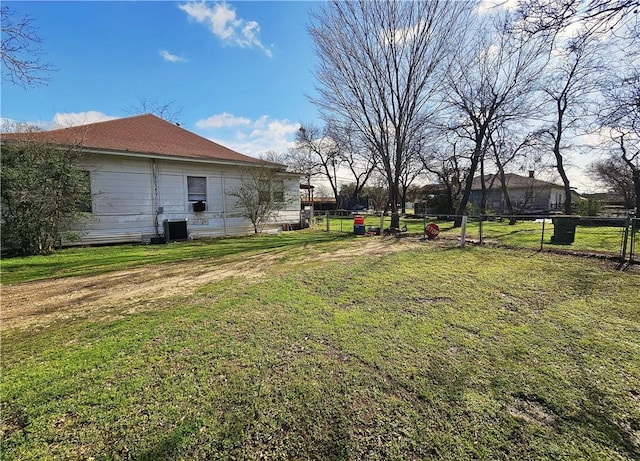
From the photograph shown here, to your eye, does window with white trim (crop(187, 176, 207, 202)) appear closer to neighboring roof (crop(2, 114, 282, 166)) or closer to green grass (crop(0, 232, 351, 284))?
neighboring roof (crop(2, 114, 282, 166))

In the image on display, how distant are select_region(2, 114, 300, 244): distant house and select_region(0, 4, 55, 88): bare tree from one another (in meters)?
2.68

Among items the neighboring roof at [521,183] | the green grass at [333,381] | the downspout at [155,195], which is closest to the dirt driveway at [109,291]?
the green grass at [333,381]

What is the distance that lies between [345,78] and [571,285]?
1125 cm

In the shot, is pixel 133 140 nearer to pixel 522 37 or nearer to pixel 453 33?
pixel 522 37

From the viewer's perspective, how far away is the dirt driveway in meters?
3.54

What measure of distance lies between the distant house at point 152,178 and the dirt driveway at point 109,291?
4.90 metres

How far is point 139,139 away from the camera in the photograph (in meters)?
10.9

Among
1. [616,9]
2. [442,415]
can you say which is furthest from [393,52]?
[442,415]

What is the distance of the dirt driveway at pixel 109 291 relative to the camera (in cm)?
354

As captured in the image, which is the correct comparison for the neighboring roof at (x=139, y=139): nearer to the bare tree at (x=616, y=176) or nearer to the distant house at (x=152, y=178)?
the distant house at (x=152, y=178)

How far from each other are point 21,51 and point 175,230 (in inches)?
244

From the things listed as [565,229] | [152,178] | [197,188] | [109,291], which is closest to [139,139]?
[152,178]

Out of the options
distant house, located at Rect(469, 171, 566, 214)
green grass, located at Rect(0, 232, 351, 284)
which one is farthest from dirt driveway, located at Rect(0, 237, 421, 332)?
distant house, located at Rect(469, 171, 566, 214)

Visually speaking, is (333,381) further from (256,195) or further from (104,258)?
(256,195)
